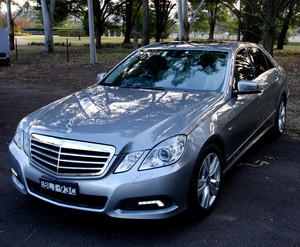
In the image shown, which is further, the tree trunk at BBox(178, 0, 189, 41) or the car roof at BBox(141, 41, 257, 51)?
the tree trunk at BBox(178, 0, 189, 41)

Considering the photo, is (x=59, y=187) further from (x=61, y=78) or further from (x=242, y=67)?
(x=61, y=78)

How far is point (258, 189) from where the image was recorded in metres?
4.22

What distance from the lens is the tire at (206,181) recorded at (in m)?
3.21

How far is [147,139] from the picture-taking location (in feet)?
10.0

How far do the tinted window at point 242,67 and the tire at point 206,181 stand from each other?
1312 millimetres

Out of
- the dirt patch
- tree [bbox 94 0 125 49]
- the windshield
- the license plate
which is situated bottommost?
the license plate

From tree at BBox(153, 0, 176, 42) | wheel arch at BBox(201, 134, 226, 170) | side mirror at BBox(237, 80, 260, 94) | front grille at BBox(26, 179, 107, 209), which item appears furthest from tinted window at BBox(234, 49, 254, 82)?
tree at BBox(153, 0, 176, 42)

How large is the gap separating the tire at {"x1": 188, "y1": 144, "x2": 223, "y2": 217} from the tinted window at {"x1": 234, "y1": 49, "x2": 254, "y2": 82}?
4.31 feet

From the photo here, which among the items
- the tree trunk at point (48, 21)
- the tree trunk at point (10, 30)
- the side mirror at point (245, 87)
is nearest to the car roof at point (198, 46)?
the side mirror at point (245, 87)

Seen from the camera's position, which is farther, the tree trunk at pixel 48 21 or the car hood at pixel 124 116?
the tree trunk at pixel 48 21

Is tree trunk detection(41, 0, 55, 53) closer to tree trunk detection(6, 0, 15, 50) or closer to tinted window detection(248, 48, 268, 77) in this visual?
tree trunk detection(6, 0, 15, 50)

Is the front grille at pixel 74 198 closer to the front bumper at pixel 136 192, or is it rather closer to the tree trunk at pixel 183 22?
the front bumper at pixel 136 192

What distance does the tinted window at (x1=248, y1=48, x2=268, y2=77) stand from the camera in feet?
17.3

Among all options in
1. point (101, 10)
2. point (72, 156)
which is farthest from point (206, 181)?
Result: point (101, 10)
